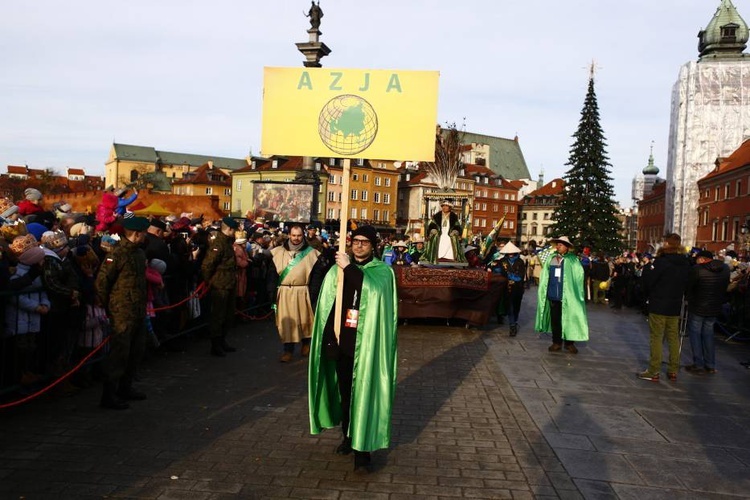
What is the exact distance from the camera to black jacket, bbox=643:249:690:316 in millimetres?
8922

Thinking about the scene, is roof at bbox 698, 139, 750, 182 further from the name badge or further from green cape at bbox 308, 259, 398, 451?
the name badge

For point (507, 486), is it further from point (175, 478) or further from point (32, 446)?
point (32, 446)

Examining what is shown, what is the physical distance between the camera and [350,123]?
5.50m

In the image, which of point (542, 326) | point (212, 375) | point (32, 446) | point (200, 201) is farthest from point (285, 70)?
point (200, 201)

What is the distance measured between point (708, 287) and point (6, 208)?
986 cm

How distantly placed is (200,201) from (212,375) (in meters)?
36.0

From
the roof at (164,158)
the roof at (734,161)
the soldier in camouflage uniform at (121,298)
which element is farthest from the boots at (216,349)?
the roof at (164,158)

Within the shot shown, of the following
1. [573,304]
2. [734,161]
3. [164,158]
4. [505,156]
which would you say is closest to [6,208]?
[573,304]

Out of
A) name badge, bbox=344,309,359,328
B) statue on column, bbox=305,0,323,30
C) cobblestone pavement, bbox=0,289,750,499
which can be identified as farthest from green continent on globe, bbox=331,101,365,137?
statue on column, bbox=305,0,323,30

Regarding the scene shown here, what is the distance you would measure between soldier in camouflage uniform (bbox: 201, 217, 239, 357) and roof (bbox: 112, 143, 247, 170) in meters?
143

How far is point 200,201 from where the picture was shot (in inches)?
1687

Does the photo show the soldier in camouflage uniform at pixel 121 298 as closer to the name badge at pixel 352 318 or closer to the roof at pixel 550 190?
the name badge at pixel 352 318

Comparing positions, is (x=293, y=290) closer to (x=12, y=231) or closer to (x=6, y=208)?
(x=12, y=231)

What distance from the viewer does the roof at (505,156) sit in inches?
5261
